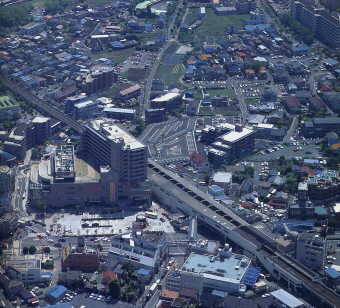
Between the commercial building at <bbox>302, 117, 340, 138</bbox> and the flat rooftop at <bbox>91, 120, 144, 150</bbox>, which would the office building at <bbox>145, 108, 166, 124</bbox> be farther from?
the commercial building at <bbox>302, 117, 340, 138</bbox>

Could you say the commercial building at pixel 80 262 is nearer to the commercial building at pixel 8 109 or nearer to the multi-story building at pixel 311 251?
the multi-story building at pixel 311 251

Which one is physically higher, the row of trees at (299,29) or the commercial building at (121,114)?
the commercial building at (121,114)

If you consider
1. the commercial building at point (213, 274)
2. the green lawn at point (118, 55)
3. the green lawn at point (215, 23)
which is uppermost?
the commercial building at point (213, 274)

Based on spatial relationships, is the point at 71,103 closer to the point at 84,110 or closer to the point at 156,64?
the point at 84,110

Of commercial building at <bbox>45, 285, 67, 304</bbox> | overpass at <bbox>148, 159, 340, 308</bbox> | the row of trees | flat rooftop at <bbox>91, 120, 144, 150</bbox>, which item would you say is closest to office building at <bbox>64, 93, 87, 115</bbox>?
flat rooftop at <bbox>91, 120, 144, 150</bbox>

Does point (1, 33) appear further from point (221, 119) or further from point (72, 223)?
point (72, 223)

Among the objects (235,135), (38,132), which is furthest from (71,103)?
(235,135)

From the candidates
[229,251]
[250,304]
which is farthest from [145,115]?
[250,304]

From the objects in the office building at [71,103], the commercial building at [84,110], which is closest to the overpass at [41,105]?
the office building at [71,103]
